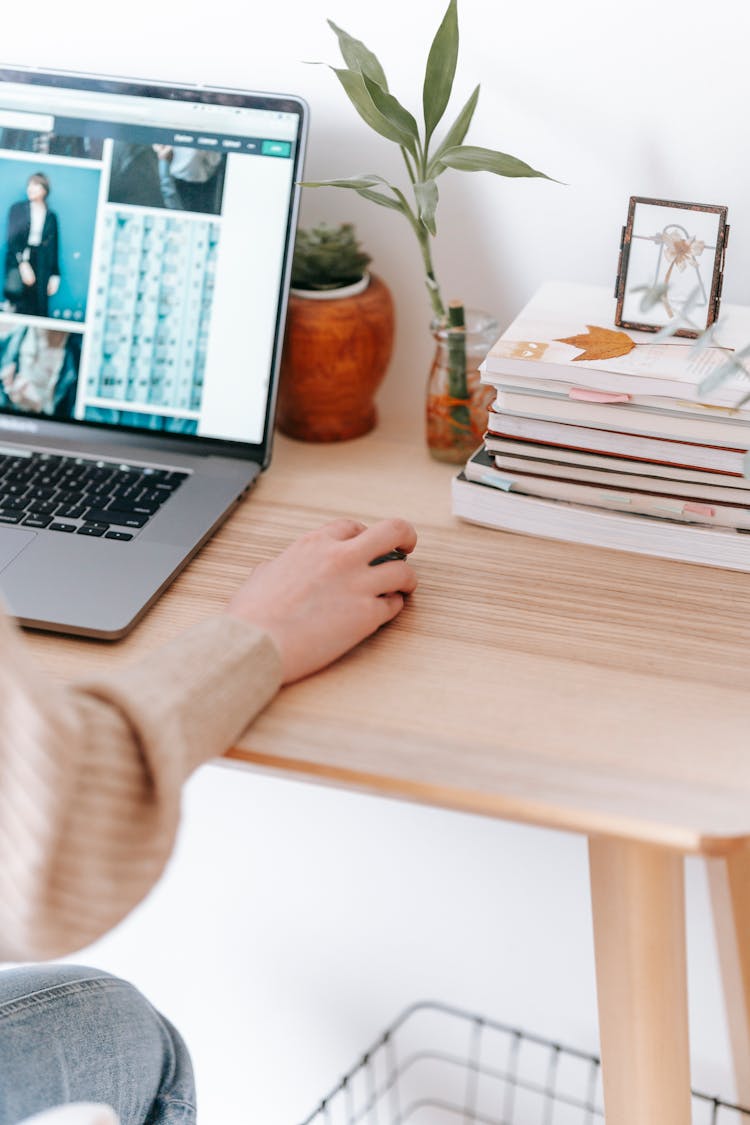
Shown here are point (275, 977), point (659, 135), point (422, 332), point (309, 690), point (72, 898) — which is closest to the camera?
point (72, 898)

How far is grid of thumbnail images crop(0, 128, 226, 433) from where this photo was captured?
930 mm

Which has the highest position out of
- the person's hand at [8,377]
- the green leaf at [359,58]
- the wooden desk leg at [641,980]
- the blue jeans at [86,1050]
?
the green leaf at [359,58]

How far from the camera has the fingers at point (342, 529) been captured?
2.52 feet

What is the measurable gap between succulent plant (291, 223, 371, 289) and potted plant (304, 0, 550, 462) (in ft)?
0.19

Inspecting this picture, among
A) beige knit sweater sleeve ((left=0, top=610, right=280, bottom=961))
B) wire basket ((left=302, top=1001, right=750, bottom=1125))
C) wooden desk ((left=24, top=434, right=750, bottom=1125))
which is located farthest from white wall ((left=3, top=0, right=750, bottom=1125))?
beige knit sweater sleeve ((left=0, top=610, right=280, bottom=961))

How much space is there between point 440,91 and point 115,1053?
737mm

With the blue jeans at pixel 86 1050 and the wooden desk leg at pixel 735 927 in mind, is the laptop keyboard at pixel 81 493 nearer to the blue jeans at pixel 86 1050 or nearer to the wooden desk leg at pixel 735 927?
the blue jeans at pixel 86 1050

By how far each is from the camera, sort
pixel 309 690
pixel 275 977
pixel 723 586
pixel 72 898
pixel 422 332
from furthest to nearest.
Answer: pixel 275 977 < pixel 422 332 < pixel 723 586 < pixel 309 690 < pixel 72 898

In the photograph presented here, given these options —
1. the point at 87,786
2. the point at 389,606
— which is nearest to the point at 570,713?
the point at 389,606

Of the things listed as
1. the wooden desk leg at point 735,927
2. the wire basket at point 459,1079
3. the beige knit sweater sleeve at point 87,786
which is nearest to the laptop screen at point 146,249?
the beige knit sweater sleeve at point 87,786

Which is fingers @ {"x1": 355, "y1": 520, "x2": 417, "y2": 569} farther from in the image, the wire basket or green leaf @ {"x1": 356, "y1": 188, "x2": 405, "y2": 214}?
the wire basket

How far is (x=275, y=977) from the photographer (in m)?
1.28

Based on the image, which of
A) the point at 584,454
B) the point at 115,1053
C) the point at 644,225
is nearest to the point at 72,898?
the point at 115,1053

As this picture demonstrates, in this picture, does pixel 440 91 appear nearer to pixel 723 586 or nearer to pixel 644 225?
pixel 644 225
